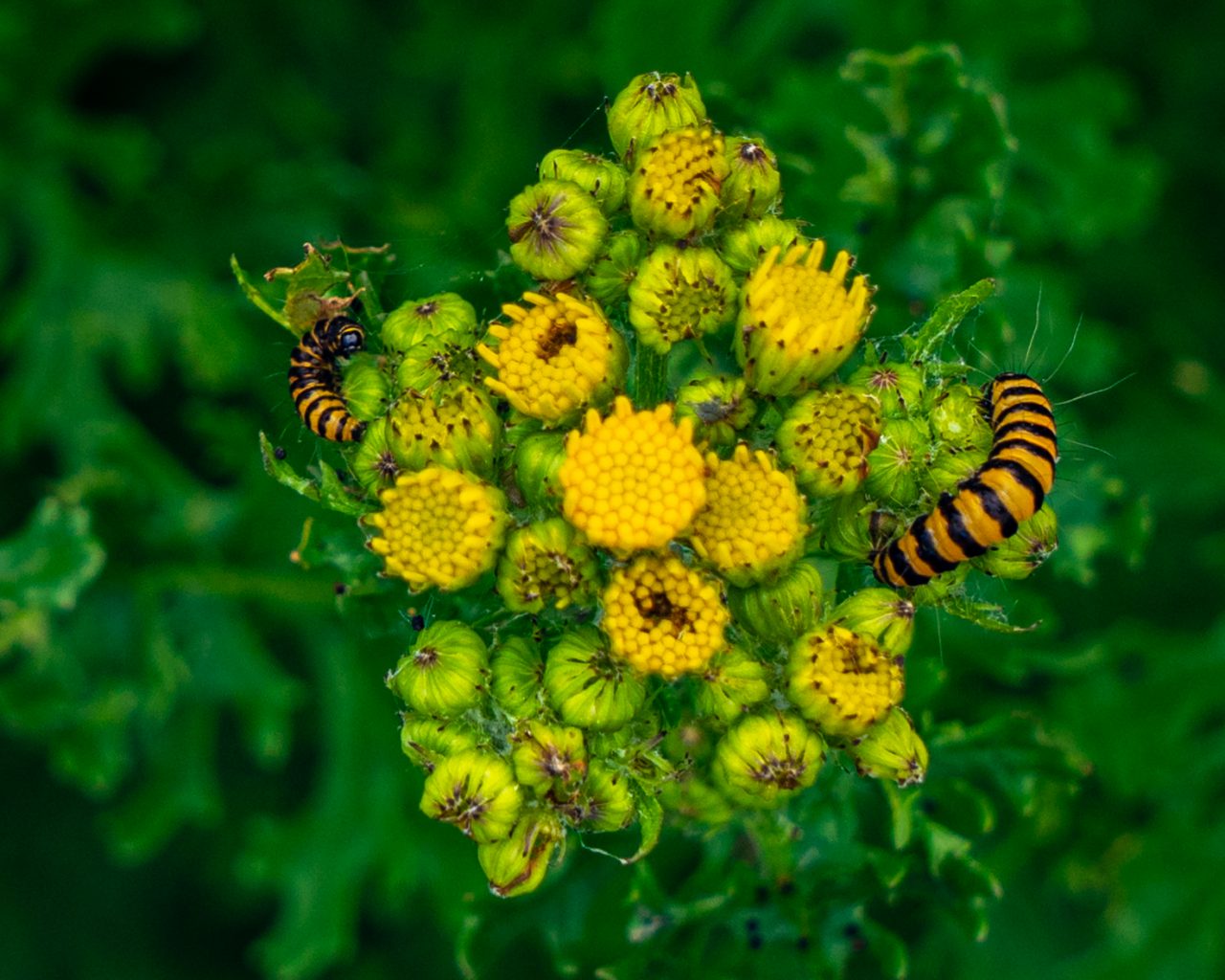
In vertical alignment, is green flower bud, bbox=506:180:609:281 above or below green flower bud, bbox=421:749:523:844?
above

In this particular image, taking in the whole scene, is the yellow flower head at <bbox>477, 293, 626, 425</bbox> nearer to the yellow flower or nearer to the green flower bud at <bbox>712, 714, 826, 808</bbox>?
the yellow flower

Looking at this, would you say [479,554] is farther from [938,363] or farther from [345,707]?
[345,707]

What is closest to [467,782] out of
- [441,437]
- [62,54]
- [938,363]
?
[441,437]

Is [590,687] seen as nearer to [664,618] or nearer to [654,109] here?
[664,618]

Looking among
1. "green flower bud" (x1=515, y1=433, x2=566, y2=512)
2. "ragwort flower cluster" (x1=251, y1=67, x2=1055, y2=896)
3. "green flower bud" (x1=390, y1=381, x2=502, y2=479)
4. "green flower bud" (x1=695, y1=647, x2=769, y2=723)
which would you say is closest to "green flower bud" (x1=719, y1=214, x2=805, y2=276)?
"ragwort flower cluster" (x1=251, y1=67, x2=1055, y2=896)

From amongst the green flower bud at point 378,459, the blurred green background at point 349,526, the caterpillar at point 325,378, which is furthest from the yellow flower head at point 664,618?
the blurred green background at point 349,526

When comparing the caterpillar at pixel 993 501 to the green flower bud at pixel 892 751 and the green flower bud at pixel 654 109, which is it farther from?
the green flower bud at pixel 654 109
